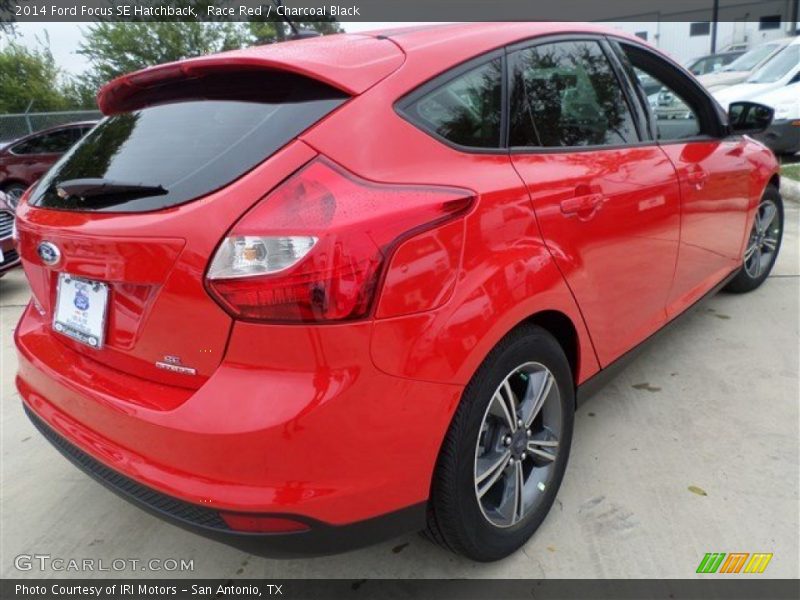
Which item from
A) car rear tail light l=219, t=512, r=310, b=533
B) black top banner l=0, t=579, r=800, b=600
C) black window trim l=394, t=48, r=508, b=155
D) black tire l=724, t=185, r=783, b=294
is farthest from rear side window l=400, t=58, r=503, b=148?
black tire l=724, t=185, r=783, b=294

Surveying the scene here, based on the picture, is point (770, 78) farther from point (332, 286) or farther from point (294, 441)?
point (294, 441)

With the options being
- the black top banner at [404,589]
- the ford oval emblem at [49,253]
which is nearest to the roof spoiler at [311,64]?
the ford oval emblem at [49,253]

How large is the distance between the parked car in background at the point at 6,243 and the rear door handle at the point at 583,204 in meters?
5.03

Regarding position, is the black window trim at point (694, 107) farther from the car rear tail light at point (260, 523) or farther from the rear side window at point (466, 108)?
the car rear tail light at point (260, 523)

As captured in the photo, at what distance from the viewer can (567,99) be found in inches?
87.9

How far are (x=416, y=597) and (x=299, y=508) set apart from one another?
694 millimetres

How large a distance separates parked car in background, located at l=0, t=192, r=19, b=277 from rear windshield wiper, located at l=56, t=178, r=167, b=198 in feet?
13.6

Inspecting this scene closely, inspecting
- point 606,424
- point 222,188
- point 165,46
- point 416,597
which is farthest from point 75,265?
point 165,46

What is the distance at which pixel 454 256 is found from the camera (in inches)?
61.2

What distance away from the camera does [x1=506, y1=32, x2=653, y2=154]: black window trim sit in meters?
1.98

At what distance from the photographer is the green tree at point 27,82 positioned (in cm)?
2775

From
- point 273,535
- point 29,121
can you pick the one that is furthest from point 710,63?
point 29,121

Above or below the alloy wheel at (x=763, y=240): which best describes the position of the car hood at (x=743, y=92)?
above

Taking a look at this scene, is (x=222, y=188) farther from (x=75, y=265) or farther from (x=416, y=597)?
(x=416, y=597)
